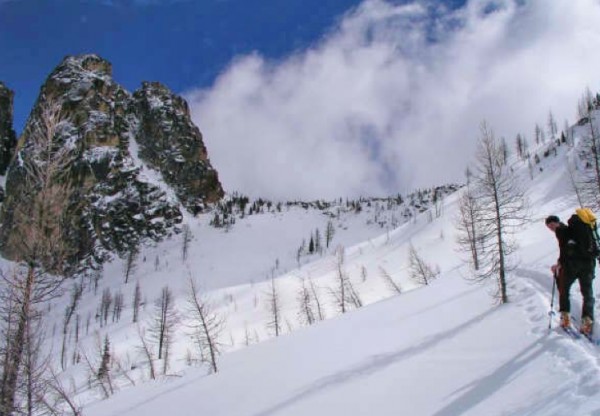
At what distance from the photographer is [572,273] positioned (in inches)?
320

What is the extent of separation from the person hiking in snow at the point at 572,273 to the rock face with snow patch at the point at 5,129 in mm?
239271

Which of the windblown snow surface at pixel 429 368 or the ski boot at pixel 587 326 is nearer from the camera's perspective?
the windblown snow surface at pixel 429 368

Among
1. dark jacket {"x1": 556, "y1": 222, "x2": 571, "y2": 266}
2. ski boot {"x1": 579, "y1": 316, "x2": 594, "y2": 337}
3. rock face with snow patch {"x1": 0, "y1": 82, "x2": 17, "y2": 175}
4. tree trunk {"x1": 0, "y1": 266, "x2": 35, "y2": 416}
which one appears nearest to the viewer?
ski boot {"x1": 579, "y1": 316, "x2": 594, "y2": 337}

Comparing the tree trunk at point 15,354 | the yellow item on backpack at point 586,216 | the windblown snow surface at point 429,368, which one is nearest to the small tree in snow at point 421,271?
the windblown snow surface at point 429,368

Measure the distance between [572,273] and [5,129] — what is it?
808ft

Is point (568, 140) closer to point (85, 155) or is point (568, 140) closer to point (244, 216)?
point (244, 216)

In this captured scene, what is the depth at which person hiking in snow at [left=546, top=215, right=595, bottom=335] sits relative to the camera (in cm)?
777

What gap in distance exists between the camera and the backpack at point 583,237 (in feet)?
25.7

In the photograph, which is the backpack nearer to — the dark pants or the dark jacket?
the dark jacket

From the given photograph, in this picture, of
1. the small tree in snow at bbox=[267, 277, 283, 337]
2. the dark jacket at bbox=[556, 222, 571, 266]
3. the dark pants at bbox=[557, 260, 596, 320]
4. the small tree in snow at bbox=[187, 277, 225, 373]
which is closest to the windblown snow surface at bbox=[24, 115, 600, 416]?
the dark pants at bbox=[557, 260, 596, 320]

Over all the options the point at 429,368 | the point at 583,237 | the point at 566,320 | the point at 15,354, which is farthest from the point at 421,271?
the point at 15,354

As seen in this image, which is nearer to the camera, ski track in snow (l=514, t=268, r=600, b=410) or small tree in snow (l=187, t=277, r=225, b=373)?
ski track in snow (l=514, t=268, r=600, b=410)

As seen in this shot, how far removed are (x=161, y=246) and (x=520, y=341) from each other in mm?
177162

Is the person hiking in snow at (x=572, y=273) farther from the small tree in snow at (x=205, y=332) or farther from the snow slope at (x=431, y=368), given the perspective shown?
the small tree in snow at (x=205, y=332)
